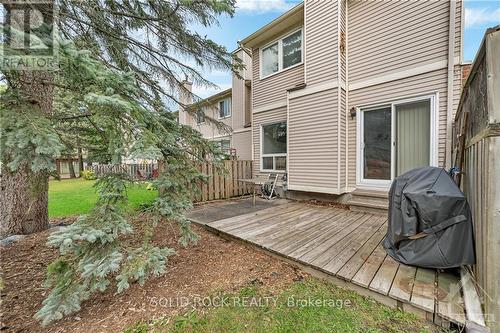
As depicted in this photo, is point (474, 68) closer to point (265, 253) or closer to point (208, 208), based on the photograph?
point (265, 253)

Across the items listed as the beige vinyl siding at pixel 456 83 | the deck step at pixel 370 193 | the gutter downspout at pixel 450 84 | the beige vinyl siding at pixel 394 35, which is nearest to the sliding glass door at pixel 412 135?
the gutter downspout at pixel 450 84

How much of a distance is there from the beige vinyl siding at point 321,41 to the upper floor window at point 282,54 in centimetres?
68

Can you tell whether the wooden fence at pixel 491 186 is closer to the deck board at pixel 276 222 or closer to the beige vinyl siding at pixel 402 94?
the deck board at pixel 276 222

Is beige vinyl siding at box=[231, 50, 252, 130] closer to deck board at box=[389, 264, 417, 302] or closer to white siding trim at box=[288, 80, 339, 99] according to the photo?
white siding trim at box=[288, 80, 339, 99]

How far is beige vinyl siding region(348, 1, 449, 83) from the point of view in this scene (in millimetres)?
4648

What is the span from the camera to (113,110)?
1757 millimetres

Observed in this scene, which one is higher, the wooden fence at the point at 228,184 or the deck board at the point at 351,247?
the wooden fence at the point at 228,184

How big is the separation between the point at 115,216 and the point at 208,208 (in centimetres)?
416

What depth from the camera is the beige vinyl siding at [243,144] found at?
32.9 feet

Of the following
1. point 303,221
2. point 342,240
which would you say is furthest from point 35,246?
point 342,240

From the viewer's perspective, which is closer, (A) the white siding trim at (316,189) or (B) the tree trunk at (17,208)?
(B) the tree trunk at (17,208)

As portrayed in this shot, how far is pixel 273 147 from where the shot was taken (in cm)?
780

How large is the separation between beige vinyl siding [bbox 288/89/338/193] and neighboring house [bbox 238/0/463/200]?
0.03 metres

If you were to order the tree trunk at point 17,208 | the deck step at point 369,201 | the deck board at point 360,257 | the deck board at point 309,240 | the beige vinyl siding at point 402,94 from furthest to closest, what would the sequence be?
the deck step at point 369,201 < the beige vinyl siding at point 402,94 < the tree trunk at point 17,208 < the deck board at point 309,240 < the deck board at point 360,257
